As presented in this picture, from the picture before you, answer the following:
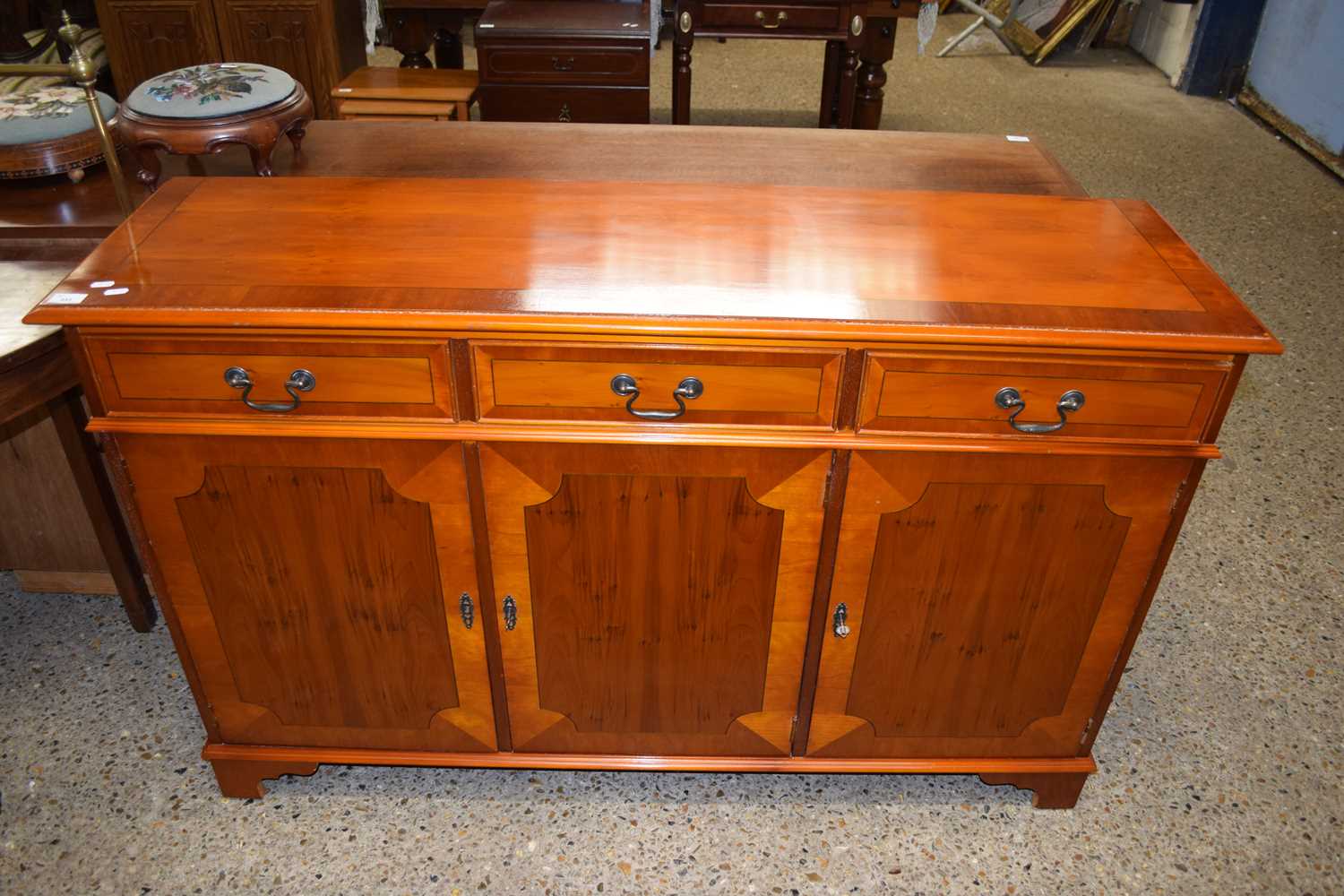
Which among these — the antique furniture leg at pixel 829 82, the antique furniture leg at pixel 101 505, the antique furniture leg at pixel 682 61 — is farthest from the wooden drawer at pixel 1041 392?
the antique furniture leg at pixel 829 82

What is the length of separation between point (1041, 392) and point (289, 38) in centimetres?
405

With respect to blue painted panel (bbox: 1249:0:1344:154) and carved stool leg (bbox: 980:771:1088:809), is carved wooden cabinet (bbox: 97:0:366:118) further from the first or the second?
blue painted panel (bbox: 1249:0:1344:154)

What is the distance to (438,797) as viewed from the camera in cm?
182

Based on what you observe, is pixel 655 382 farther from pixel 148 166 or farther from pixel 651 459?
pixel 148 166

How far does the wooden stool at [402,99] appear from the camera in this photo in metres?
3.66

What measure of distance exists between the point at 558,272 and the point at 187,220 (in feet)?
1.98

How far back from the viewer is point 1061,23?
590cm

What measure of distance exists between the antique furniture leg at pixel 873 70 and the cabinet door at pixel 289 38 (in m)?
2.22

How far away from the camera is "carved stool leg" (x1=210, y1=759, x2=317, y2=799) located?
1.75 metres

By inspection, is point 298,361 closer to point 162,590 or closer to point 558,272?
point 558,272

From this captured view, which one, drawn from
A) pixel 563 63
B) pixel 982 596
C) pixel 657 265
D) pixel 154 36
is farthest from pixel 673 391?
pixel 154 36

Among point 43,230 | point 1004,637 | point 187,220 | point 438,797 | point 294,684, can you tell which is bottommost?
point 438,797

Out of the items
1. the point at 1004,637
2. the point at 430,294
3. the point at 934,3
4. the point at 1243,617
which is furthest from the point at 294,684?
the point at 934,3

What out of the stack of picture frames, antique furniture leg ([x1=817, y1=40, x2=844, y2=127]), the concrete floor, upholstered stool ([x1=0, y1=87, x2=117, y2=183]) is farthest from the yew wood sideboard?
the stack of picture frames
